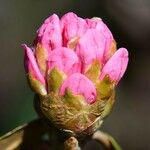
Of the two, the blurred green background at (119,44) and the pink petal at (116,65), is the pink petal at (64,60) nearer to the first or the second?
the pink petal at (116,65)

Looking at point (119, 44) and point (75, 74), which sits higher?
point (75, 74)

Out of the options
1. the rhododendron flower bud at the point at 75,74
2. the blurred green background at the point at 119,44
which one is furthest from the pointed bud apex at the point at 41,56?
the blurred green background at the point at 119,44

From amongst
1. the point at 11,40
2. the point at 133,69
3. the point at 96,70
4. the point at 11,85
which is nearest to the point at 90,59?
the point at 96,70

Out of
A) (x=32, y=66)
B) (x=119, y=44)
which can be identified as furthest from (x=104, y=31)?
(x=119, y=44)

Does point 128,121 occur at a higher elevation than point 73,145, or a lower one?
lower

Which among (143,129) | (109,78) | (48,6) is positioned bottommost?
(143,129)

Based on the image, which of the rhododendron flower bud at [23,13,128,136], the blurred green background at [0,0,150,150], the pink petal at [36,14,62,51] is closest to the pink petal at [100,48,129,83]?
the rhododendron flower bud at [23,13,128,136]

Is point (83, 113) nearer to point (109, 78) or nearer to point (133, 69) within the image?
point (109, 78)

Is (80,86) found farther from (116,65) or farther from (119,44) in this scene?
(119,44)
